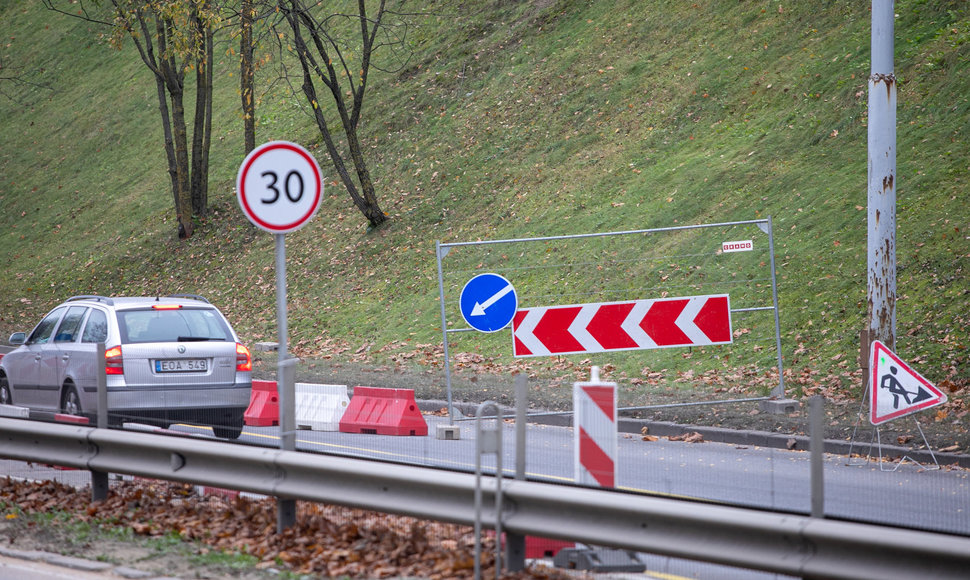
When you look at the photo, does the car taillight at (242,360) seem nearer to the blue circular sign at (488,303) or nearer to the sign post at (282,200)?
the blue circular sign at (488,303)

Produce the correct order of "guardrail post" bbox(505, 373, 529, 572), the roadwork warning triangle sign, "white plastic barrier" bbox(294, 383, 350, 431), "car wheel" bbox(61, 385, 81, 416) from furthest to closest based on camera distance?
1. "white plastic barrier" bbox(294, 383, 350, 431)
2. "car wheel" bbox(61, 385, 81, 416)
3. the roadwork warning triangle sign
4. "guardrail post" bbox(505, 373, 529, 572)

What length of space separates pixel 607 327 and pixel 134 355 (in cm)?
569

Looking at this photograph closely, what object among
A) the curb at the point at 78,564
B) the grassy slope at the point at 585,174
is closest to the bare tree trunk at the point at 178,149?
the grassy slope at the point at 585,174

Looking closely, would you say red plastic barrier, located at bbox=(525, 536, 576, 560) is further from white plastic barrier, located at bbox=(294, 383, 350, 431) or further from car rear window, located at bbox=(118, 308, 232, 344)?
white plastic barrier, located at bbox=(294, 383, 350, 431)

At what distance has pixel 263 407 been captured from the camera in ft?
47.0

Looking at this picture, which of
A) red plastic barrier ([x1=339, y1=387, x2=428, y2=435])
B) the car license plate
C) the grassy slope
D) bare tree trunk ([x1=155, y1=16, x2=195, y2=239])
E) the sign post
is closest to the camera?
the sign post

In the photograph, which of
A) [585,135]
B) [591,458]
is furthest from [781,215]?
[591,458]

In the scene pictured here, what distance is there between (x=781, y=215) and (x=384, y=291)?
9.08 metres

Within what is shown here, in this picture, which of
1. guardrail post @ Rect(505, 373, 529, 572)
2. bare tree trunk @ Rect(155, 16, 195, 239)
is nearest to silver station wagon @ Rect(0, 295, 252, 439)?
guardrail post @ Rect(505, 373, 529, 572)

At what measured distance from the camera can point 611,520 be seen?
558 cm

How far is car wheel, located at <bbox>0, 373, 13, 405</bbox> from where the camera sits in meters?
13.0

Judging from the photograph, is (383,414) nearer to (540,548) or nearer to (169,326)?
(169,326)

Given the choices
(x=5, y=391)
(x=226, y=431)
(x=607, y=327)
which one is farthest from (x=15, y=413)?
(x=607, y=327)

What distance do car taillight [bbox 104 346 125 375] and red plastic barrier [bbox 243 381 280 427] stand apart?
3286mm
